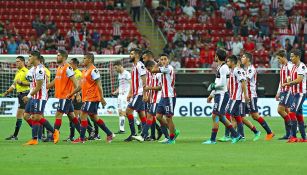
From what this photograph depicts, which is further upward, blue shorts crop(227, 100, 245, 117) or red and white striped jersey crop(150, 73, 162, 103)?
red and white striped jersey crop(150, 73, 162, 103)

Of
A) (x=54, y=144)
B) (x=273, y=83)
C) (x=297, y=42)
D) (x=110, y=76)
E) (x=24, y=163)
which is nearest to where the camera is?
(x=24, y=163)

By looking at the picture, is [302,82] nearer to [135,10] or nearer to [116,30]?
[116,30]

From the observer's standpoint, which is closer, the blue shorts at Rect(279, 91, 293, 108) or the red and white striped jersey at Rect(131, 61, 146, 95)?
the blue shorts at Rect(279, 91, 293, 108)

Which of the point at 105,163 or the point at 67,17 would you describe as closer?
the point at 105,163

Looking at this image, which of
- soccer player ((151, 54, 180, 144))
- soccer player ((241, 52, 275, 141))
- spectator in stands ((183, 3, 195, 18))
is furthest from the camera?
spectator in stands ((183, 3, 195, 18))

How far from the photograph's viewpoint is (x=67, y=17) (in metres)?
39.9

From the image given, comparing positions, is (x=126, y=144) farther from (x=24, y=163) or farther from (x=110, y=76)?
(x=110, y=76)

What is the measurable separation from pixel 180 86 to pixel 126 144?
52.7ft

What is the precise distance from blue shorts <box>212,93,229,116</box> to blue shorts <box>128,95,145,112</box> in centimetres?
221

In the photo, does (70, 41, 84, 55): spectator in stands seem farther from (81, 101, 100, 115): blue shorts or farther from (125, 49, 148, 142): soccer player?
(81, 101, 100, 115): blue shorts

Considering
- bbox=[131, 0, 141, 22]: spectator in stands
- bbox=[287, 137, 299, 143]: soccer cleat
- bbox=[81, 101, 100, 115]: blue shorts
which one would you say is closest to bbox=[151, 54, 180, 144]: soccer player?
bbox=[81, 101, 100, 115]: blue shorts

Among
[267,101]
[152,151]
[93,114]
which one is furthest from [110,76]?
[152,151]

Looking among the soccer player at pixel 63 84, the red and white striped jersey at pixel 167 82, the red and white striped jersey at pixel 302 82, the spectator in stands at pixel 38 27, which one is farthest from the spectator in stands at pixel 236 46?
the soccer player at pixel 63 84

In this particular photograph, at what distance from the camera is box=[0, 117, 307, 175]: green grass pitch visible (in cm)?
1342
